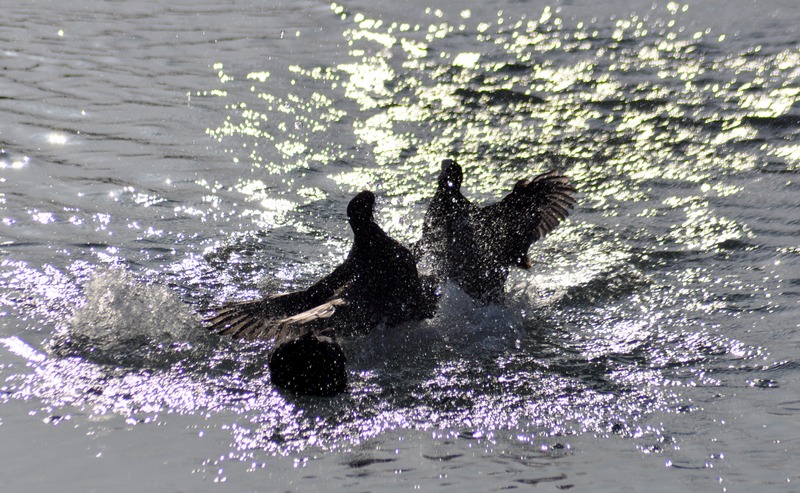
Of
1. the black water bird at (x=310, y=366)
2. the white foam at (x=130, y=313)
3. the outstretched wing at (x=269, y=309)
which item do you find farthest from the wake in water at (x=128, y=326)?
the black water bird at (x=310, y=366)

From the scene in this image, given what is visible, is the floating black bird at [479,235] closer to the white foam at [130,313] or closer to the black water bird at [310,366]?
the black water bird at [310,366]

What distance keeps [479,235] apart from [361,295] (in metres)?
1.02

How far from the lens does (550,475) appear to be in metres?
3.96

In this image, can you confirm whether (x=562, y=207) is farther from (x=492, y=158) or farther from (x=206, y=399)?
(x=206, y=399)

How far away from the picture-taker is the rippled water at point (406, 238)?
429cm

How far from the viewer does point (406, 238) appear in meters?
7.55

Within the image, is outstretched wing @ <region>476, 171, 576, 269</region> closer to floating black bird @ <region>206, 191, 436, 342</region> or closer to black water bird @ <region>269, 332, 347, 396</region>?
floating black bird @ <region>206, 191, 436, 342</region>

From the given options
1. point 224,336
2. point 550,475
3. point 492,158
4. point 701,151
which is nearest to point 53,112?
point 492,158

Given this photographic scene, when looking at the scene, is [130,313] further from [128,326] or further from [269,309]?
[269,309]

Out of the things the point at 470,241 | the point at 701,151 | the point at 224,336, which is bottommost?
the point at 224,336

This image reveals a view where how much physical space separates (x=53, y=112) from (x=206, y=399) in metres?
6.41

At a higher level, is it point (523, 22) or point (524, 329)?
point (523, 22)

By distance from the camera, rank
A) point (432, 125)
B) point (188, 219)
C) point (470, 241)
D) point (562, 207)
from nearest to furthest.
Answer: point (470, 241)
point (562, 207)
point (188, 219)
point (432, 125)

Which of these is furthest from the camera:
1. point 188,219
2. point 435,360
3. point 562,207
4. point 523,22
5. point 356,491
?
point 523,22
